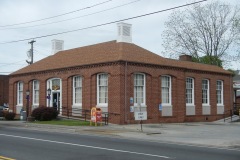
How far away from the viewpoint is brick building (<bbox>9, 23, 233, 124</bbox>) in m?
29.3

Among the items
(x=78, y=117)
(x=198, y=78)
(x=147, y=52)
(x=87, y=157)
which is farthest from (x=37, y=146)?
(x=198, y=78)

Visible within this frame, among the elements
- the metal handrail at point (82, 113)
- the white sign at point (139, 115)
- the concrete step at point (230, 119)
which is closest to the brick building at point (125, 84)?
the metal handrail at point (82, 113)

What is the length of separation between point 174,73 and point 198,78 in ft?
13.8

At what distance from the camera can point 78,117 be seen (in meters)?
32.2

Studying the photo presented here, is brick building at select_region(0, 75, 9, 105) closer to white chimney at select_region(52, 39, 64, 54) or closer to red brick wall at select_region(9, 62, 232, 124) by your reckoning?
white chimney at select_region(52, 39, 64, 54)

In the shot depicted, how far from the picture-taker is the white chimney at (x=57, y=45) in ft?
137

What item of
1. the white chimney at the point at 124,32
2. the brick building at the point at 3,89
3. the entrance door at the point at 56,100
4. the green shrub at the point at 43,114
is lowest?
the green shrub at the point at 43,114

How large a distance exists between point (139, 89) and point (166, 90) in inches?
133

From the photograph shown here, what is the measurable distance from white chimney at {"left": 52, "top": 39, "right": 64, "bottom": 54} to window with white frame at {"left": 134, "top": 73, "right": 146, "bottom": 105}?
14345 mm

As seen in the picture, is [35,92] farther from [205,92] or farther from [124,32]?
[205,92]

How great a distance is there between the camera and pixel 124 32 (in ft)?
Answer: 109

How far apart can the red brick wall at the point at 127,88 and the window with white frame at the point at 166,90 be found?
0.39 meters

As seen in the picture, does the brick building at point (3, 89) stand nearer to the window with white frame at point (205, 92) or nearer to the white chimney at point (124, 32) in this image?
the white chimney at point (124, 32)

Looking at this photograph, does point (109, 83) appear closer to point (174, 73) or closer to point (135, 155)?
point (174, 73)
